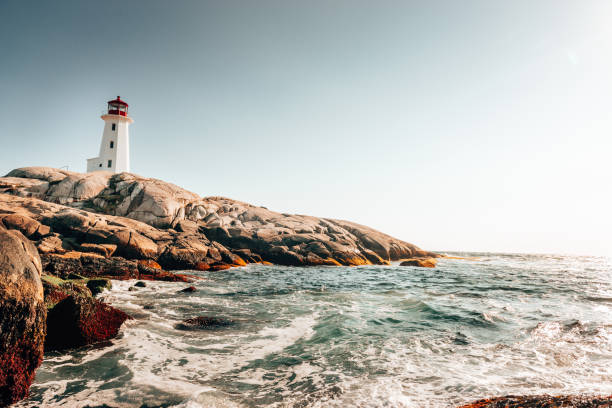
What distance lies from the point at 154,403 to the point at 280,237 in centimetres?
2953

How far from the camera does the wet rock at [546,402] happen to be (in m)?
3.91

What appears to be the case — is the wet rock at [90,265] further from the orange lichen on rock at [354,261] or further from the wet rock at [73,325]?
the orange lichen on rock at [354,261]

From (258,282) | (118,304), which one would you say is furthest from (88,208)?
(118,304)

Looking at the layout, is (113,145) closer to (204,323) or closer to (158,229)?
(158,229)

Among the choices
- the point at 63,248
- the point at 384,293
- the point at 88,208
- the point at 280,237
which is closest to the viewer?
the point at 384,293

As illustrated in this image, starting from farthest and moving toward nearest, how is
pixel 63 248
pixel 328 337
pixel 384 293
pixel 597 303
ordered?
1. pixel 63 248
2. pixel 384 293
3. pixel 597 303
4. pixel 328 337

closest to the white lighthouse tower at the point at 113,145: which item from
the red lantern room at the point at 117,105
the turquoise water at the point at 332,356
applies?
the red lantern room at the point at 117,105

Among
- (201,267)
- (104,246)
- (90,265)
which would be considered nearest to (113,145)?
(104,246)

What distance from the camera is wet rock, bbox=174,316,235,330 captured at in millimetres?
8647

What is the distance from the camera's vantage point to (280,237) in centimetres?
3419

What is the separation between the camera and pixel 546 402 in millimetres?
4066

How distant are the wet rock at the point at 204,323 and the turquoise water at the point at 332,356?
28 cm

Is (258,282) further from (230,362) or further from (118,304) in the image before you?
(230,362)

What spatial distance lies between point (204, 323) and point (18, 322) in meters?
5.09
